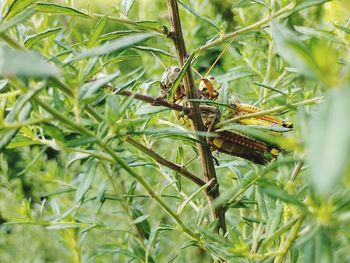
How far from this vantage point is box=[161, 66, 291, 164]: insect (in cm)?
105

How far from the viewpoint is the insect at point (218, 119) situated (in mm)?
1047

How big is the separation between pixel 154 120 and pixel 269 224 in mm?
414

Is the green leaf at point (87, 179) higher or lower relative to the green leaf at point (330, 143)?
lower

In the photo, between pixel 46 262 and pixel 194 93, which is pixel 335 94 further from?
pixel 46 262

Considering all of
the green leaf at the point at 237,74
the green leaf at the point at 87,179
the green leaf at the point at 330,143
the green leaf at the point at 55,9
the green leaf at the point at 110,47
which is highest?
the green leaf at the point at 330,143

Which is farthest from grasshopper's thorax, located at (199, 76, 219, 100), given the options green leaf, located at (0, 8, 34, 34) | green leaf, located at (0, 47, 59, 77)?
green leaf, located at (0, 47, 59, 77)

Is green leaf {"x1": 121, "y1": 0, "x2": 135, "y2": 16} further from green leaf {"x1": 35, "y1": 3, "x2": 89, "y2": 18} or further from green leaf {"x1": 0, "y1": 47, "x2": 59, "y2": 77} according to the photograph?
green leaf {"x1": 0, "y1": 47, "x2": 59, "y2": 77}

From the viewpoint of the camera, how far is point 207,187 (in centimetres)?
100

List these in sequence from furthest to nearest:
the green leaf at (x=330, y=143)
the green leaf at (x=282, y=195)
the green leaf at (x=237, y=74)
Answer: the green leaf at (x=237, y=74), the green leaf at (x=282, y=195), the green leaf at (x=330, y=143)

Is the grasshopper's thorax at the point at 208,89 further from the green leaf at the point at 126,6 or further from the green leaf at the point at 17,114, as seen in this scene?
the green leaf at the point at 17,114

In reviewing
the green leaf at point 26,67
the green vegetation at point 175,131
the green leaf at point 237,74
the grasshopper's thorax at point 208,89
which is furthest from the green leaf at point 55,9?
the green leaf at point 237,74

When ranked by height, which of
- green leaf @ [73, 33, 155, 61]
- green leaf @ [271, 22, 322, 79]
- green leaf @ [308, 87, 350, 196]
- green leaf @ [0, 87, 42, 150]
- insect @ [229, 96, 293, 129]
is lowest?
insect @ [229, 96, 293, 129]

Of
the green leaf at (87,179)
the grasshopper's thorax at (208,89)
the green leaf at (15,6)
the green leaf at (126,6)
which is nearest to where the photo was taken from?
the green leaf at (15,6)

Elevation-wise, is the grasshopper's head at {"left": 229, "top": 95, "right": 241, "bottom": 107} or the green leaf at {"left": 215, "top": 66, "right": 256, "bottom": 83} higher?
the grasshopper's head at {"left": 229, "top": 95, "right": 241, "bottom": 107}
